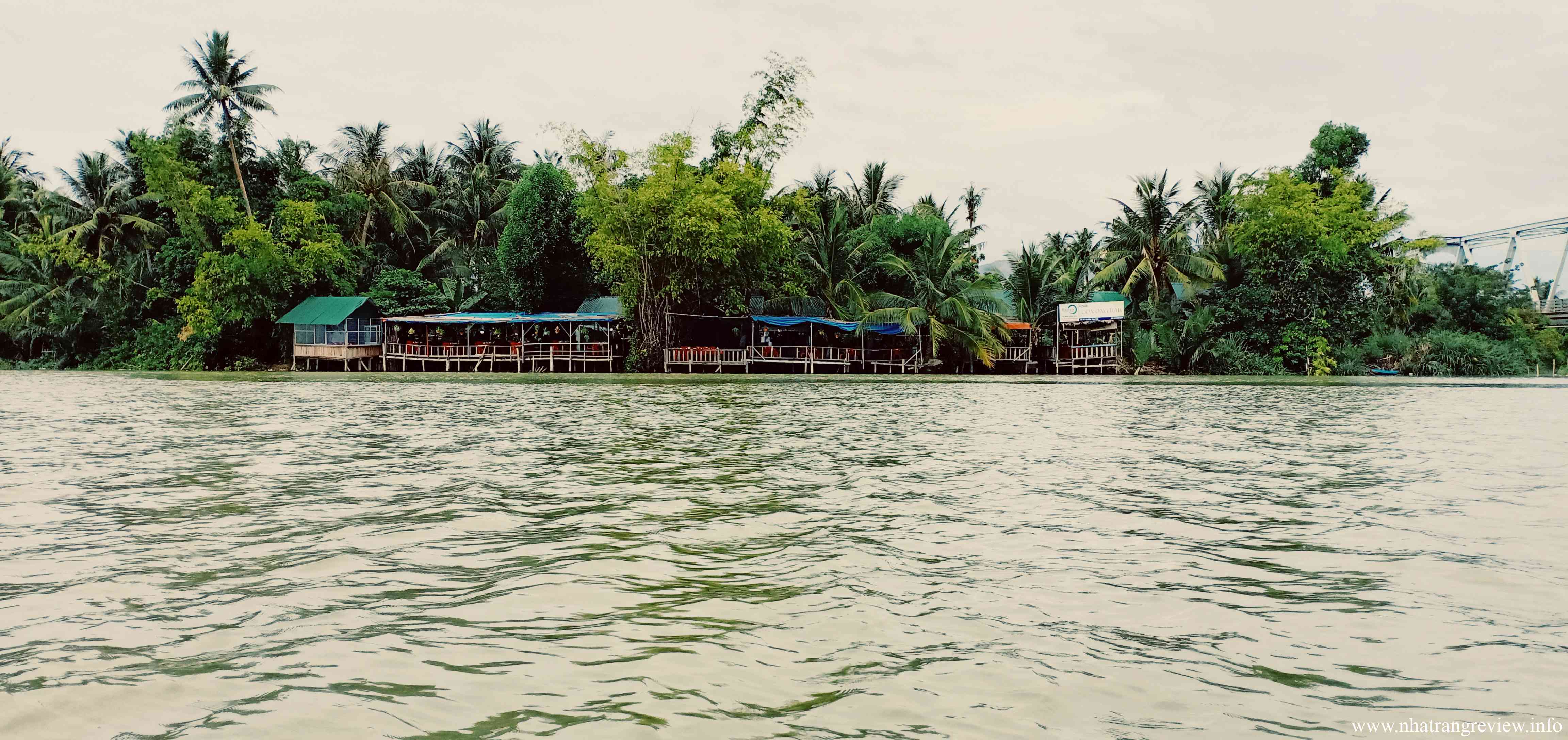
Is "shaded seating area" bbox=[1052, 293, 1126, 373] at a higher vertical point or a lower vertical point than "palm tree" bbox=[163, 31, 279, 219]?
lower

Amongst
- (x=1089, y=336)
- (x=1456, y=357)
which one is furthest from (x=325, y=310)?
(x=1456, y=357)

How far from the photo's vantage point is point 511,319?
33.7m

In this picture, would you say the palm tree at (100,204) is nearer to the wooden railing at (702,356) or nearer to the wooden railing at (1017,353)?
the wooden railing at (702,356)

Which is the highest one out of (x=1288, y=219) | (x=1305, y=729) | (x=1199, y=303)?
(x=1288, y=219)

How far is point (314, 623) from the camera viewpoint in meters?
3.54

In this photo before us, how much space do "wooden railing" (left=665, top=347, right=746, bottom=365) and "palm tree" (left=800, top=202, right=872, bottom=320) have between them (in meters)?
4.27

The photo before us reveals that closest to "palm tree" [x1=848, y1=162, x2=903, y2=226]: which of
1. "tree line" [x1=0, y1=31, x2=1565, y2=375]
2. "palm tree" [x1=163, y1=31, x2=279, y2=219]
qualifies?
"tree line" [x1=0, y1=31, x2=1565, y2=375]

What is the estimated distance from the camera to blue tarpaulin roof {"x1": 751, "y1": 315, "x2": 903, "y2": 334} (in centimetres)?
3434

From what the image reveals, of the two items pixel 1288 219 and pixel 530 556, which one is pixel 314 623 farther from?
pixel 1288 219

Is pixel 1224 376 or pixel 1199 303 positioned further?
pixel 1199 303

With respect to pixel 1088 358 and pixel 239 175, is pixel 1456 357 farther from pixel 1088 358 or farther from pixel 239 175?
pixel 239 175

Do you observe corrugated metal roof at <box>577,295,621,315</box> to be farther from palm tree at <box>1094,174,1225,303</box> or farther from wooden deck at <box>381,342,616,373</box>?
palm tree at <box>1094,174,1225,303</box>

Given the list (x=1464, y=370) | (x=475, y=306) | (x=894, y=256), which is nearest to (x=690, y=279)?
(x=894, y=256)

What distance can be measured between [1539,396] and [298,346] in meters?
37.0
